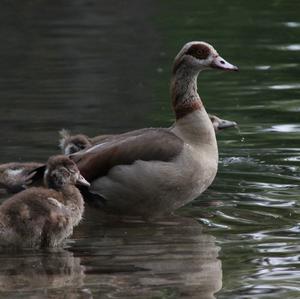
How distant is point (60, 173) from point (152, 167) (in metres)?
1.11

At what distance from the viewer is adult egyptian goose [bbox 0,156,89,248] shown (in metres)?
10.0

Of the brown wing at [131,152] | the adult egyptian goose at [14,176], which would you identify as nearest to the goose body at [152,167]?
the brown wing at [131,152]

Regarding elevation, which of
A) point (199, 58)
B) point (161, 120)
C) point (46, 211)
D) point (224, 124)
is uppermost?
point (199, 58)

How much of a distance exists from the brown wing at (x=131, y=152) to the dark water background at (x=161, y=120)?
497 mm

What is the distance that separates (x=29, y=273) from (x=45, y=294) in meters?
0.71

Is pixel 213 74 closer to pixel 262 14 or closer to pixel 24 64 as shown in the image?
pixel 24 64

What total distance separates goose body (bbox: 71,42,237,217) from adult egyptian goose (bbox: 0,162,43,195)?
46 cm

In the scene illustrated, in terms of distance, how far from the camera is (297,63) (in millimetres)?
19688

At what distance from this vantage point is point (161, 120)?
1568 centimetres

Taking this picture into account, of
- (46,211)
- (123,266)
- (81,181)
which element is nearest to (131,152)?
(81,181)

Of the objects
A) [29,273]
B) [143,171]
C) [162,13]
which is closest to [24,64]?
[162,13]

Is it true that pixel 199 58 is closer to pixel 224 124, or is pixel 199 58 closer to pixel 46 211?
pixel 224 124

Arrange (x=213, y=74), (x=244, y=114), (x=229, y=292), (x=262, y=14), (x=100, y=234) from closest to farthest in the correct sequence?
1. (x=229, y=292)
2. (x=100, y=234)
3. (x=244, y=114)
4. (x=213, y=74)
5. (x=262, y=14)

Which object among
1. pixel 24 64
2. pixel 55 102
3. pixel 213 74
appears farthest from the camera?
pixel 24 64
